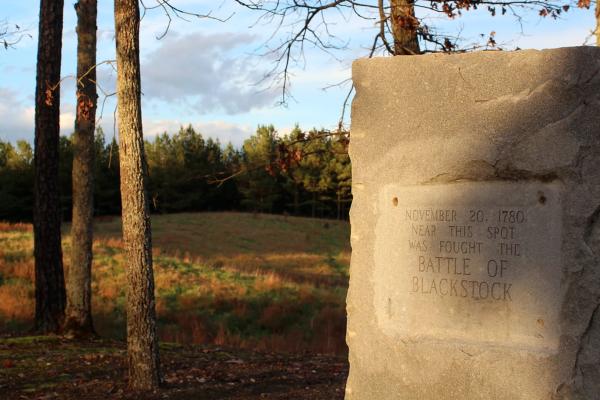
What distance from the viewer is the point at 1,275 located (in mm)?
17703

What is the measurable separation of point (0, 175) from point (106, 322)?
41.2 meters

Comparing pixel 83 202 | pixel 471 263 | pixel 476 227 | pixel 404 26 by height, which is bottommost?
pixel 471 263

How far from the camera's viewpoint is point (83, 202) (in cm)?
1095

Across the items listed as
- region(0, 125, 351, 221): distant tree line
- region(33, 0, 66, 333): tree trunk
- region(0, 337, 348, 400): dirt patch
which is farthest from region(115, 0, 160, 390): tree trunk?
region(0, 125, 351, 221): distant tree line

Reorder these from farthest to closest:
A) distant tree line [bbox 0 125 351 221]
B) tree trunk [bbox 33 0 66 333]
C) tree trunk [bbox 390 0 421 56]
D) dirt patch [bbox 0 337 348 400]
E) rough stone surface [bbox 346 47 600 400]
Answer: distant tree line [bbox 0 125 351 221] < tree trunk [bbox 33 0 66 333] < tree trunk [bbox 390 0 421 56] < dirt patch [bbox 0 337 348 400] < rough stone surface [bbox 346 47 600 400]

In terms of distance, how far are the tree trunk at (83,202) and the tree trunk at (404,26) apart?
4.75m

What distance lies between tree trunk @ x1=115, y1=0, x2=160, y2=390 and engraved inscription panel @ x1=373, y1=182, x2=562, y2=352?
3.19m

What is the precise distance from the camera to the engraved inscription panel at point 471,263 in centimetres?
482

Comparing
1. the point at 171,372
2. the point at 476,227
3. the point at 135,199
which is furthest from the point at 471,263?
the point at 171,372

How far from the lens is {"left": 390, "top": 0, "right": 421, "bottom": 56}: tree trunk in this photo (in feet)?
28.7

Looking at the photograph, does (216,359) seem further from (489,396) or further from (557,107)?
(557,107)

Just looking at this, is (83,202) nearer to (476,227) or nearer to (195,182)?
(476,227)

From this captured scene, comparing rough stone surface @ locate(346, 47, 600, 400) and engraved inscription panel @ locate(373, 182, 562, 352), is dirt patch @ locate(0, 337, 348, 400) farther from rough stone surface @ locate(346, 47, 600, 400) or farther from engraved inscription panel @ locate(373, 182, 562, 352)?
engraved inscription panel @ locate(373, 182, 562, 352)

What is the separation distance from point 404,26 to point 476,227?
4.42 metres
